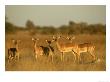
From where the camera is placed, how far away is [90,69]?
190 cm

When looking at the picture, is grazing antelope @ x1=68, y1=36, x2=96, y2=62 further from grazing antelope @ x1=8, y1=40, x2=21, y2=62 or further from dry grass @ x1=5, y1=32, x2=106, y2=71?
grazing antelope @ x1=8, y1=40, x2=21, y2=62

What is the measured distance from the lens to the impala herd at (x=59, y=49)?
1.90m

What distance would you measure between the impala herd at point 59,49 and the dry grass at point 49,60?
3cm

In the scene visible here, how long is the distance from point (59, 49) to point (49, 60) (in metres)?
0.15

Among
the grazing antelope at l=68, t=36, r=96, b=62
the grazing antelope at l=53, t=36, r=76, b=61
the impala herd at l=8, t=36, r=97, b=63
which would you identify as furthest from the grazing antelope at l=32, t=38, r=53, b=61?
the grazing antelope at l=68, t=36, r=96, b=62

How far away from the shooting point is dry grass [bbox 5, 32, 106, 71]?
1894 millimetres

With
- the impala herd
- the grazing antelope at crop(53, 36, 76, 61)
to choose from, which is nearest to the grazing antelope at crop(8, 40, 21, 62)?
the impala herd

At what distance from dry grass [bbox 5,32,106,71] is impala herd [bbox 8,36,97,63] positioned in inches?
1.4

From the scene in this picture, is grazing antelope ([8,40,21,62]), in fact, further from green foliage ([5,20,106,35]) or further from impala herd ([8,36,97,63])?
green foliage ([5,20,106,35])

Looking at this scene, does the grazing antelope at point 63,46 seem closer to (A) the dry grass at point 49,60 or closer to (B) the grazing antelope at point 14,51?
(A) the dry grass at point 49,60

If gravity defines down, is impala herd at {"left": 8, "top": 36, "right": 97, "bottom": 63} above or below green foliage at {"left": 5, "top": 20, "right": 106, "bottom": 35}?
below

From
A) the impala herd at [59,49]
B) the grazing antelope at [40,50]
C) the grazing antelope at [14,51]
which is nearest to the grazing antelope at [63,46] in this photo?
the impala herd at [59,49]

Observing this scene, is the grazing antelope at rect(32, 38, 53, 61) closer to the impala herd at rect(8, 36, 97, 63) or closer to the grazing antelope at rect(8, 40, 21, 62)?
the impala herd at rect(8, 36, 97, 63)
